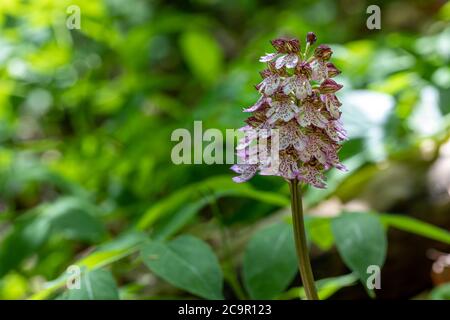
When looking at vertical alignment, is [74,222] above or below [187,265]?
above

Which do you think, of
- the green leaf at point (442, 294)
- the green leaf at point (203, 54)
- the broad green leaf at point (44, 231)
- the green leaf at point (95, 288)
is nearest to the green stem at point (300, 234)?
the green leaf at point (95, 288)

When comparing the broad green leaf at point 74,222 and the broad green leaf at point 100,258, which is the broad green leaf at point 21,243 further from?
the broad green leaf at point 100,258

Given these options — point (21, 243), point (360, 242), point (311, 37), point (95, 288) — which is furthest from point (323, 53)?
point (21, 243)

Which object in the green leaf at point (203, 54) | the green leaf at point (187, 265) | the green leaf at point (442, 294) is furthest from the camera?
the green leaf at point (203, 54)

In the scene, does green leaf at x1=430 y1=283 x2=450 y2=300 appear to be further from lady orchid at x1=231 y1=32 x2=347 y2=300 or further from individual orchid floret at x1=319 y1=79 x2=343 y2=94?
individual orchid floret at x1=319 y1=79 x2=343 y2=94

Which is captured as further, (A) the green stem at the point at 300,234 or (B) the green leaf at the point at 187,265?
(B) the green leaf at the point at 187,265

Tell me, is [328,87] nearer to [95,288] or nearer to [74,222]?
[95,288]
